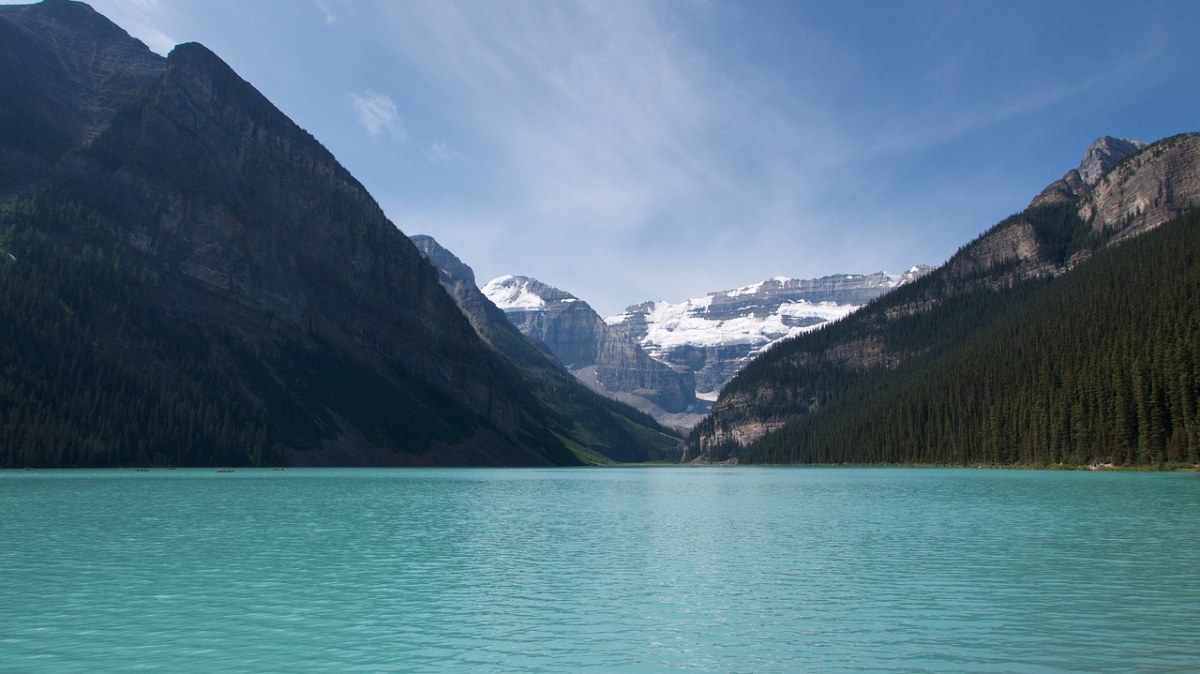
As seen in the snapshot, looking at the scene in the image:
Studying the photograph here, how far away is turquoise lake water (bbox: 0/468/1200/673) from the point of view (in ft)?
74.4

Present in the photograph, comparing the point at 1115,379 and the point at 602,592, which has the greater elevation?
the point at 1115,379

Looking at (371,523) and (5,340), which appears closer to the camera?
(371,523)

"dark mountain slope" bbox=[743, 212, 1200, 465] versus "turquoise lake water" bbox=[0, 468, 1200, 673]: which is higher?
"dark mountain slope" bbox=[743, 212, 1200, 465]

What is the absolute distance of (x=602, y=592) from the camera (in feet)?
108

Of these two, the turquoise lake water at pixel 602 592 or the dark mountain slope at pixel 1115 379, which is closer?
the turquoise lake water at pixel 602 592

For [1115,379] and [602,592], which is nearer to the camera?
[602,592]

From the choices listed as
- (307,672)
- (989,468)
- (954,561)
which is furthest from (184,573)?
(989,468)

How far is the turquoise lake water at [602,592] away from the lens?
22.7 metres

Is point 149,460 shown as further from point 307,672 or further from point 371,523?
point 307,672

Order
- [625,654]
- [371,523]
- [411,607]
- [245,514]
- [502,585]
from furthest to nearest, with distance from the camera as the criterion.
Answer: [245,514]
[371,523]
[502,585]
[411,607]
[625,654]

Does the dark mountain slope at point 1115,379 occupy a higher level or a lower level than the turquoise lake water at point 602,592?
higher

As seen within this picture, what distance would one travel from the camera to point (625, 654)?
76.3 ft

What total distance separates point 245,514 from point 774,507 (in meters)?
47.3

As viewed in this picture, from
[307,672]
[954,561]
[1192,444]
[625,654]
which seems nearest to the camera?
[307,672]
